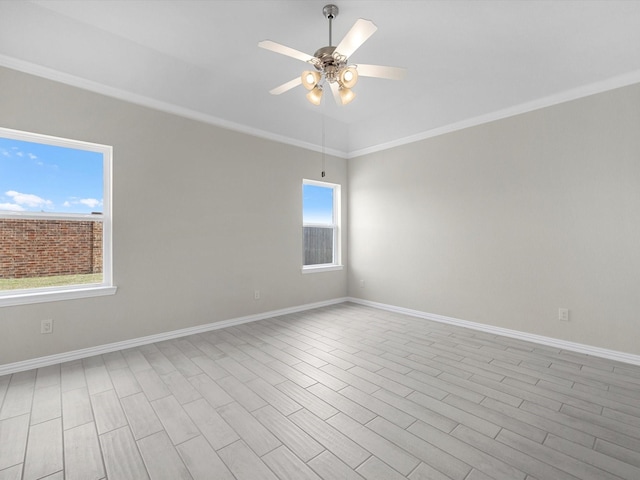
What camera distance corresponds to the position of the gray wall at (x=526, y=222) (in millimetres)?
2959

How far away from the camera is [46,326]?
2.79m

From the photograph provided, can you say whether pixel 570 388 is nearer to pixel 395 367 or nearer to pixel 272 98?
pixel 395 367

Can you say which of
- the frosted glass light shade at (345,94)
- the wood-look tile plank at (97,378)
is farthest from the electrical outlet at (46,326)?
the frosted glass light shade at (345,94)

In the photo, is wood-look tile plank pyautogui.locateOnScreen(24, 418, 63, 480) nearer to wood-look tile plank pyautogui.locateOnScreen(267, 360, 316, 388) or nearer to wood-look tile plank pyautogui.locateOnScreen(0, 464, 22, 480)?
wood-look tile plank pyautogui.locateOnScreen(0, 464, 22, 480)

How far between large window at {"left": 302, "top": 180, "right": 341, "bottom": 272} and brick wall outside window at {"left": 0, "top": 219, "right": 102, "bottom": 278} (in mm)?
2814

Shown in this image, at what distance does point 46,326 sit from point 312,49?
3.65 metres

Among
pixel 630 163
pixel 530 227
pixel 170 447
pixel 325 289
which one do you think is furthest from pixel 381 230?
pixel 170 447

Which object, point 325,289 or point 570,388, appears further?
point 325,289

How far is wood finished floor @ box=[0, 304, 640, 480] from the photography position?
1597mm

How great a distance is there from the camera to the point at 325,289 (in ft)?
17.0

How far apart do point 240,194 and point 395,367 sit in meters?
2.91

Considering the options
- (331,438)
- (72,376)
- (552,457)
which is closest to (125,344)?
(72,376)

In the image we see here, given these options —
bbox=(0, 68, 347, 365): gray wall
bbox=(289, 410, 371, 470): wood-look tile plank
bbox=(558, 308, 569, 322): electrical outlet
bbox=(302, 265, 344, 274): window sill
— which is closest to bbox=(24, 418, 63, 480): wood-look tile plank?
bbox=(0, 68, 347, 365): gray wall

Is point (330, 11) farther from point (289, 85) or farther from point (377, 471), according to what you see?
point (377, 471)
